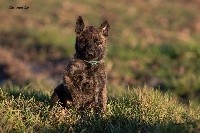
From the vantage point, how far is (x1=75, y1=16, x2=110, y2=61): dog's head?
8.07 m

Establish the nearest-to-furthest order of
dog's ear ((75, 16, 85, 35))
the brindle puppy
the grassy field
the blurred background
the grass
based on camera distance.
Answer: the grass → the grassy field → the brindle puppy → dog's ear ((75, 16, 85, 35)) → the blurred background

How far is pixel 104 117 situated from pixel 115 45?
33.3ft

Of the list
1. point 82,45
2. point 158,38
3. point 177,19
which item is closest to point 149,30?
point 158,38

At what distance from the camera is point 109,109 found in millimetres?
7855

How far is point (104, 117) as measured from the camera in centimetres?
759

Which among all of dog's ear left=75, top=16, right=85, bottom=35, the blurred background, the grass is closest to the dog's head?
dog's ear left=75, top=16, right=85, bottom=35

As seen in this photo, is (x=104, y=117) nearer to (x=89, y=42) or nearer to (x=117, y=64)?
(x=89, y=42)

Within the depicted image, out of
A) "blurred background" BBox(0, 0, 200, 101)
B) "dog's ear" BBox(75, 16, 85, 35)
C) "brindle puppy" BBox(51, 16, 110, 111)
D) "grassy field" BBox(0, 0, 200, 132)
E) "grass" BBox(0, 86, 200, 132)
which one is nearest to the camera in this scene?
"grass" BBox(0, 86, 200, 132)

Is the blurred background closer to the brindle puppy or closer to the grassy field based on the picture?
the grassy field

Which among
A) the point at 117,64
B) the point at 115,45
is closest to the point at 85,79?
the point at 117,64

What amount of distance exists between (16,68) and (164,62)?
3.98 m

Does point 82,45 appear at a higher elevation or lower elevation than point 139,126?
higher

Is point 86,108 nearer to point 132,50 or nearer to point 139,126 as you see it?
point 139,126

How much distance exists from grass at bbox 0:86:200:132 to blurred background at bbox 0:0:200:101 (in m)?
3.99
